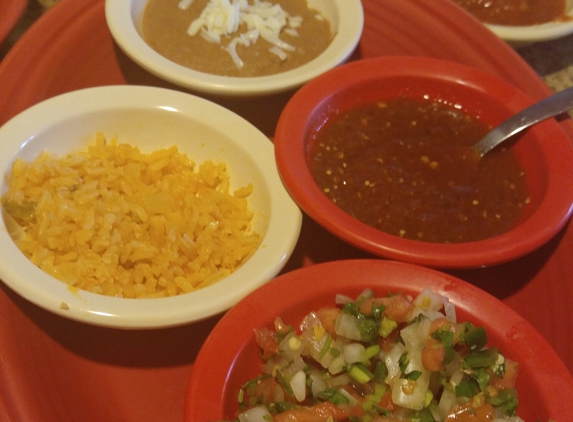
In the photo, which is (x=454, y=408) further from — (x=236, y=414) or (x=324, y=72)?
(x=324, y=72)

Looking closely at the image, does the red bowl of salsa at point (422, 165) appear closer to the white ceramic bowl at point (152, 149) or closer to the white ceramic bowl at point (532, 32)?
the white ceramic bowl at point (152, 149)

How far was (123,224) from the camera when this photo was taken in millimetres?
1614

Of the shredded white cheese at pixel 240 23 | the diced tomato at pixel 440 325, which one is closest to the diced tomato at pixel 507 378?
the diced tomato at pixel 440 325

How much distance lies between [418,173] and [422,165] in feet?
0.16

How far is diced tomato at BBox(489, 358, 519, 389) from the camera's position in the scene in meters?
1.30

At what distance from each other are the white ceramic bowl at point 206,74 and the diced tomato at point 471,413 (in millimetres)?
1345

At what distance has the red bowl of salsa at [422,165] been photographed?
1.63 meters

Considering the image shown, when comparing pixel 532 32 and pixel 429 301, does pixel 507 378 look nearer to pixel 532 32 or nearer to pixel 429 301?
pixel 429 301

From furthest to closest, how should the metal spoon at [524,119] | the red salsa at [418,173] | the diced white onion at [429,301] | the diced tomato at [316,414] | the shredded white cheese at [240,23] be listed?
the shredded white cheese at [240,23]
the metal spoon at [524,119]
the red salsa at [418,173]
the diced white onion at [429,301]
the diced tomato at [316,414]

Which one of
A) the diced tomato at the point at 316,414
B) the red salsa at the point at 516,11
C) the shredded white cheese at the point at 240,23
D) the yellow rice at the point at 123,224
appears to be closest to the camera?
the diced tomato at the point at 316,414

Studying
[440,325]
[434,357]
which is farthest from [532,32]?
[434,357]

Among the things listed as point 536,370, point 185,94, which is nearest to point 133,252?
point 185,94

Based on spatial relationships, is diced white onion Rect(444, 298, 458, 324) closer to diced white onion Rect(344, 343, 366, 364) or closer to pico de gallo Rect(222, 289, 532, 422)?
pico de gallo Rect(222, 289, 532, 422)

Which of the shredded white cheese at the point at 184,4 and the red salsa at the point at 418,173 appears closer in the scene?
the red salsa at the point at 418,173
